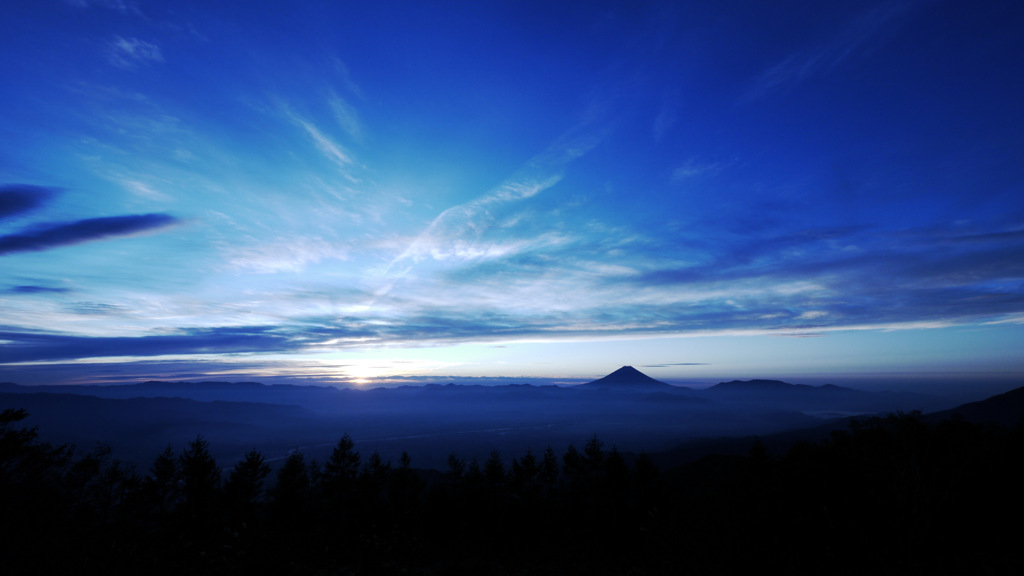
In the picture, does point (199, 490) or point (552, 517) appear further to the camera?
point (552, 517)

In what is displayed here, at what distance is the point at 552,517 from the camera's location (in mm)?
62656

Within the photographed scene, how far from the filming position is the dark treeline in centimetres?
1756

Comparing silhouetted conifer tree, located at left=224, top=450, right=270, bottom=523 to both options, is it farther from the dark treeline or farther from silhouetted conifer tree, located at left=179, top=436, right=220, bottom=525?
silhouetted conifer tree, located at left=179, top=436, right=220, bottom=525

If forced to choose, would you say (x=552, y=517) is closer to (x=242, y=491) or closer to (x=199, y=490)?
(x=242, y=491)

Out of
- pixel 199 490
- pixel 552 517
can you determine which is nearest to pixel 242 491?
pixel 199 490

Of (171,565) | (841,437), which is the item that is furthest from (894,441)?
(171,565)

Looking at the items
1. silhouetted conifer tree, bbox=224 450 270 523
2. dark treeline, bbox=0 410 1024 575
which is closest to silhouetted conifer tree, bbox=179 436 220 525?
dark treeline, bbox=0 410 1024 575

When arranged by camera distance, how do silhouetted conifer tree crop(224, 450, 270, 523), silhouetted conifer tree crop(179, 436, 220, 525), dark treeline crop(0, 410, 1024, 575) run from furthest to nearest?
silhouetted conifer tree crop(224, 450, 270, 523), silhouetted conifer tree crop(179, 436, 220, 525), dark treeline crop(0, 410, 1024, 575)

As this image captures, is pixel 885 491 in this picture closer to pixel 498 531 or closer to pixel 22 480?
pixel 498 531

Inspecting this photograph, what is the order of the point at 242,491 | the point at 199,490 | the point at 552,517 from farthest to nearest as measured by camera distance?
the point at 552,517
the point at 242,491
the point at 199,490

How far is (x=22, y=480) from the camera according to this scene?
40250 mm

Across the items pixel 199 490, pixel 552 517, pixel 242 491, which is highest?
pixel 199 490

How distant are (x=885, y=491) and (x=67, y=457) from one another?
90.3m

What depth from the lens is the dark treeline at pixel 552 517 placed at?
57.6 ft
